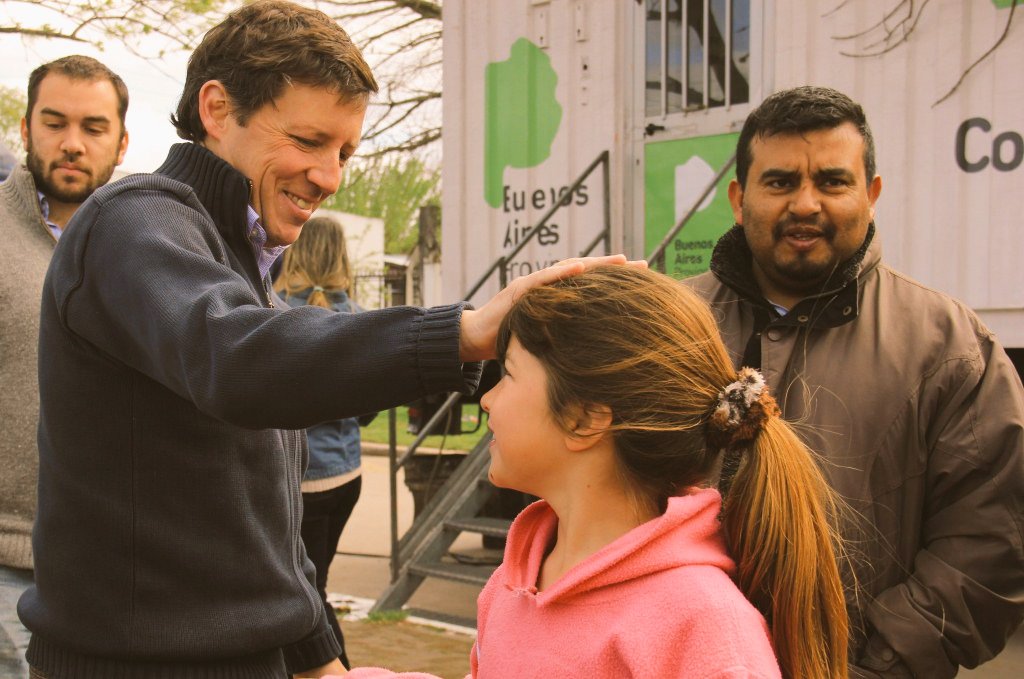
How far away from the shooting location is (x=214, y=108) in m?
1.93

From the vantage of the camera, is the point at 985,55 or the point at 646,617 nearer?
the point at 646,617

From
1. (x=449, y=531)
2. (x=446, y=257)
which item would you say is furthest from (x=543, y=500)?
(x=446, y=257)

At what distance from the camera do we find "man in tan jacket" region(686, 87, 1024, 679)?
236 centimetres

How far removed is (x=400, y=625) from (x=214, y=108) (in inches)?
188

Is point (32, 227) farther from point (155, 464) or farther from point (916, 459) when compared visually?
point (916, 459)

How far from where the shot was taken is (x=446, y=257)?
7441 millimetres

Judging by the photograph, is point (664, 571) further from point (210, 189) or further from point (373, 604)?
point (373, 604)

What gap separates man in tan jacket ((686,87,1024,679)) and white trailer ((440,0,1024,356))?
2.66 metres

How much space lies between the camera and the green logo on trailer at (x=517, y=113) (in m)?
6.83

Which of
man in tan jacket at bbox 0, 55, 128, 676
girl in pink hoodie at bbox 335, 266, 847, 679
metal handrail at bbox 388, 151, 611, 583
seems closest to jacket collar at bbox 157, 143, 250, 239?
girl in pink hoodie at bbox 335, 266, 847, 679

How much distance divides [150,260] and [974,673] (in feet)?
16.4

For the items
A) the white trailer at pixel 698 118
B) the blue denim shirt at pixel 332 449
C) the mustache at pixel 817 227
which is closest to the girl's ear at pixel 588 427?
the mustache at pixel 817 227

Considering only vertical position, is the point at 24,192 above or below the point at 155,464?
above

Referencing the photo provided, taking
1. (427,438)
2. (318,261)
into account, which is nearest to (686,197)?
(318,261)
